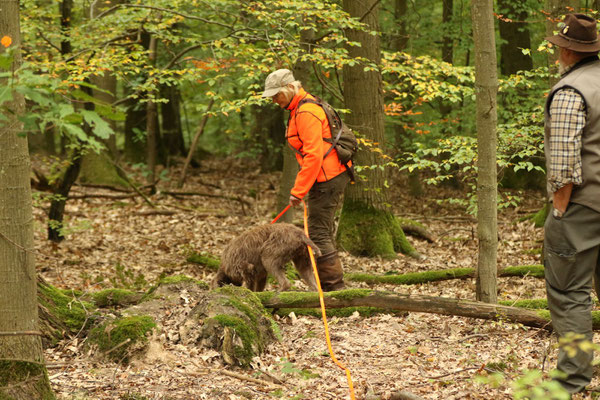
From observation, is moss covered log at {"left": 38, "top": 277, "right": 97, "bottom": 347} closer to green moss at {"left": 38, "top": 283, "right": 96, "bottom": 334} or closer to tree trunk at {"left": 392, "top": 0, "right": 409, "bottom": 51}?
green moss at {"left": 38, "top": 283, "right": 96, "bottom": 334}

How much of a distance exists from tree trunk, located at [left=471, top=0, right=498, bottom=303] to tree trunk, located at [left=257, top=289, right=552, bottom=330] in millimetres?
470

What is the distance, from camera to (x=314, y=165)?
6.16 m

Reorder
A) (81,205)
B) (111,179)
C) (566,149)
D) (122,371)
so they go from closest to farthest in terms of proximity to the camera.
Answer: (566,149) < (122,371) < (81,205) < (111,179)

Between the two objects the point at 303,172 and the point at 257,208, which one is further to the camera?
→ the point at 257,208

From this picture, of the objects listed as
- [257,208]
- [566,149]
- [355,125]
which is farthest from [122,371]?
[257,208]

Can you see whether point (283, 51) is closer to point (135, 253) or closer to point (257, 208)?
point (135, 253)

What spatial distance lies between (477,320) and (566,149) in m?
→ 2.55

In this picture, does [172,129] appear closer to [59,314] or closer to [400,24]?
[400,24]

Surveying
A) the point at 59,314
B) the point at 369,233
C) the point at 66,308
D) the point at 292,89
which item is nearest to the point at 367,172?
the point at 369,233

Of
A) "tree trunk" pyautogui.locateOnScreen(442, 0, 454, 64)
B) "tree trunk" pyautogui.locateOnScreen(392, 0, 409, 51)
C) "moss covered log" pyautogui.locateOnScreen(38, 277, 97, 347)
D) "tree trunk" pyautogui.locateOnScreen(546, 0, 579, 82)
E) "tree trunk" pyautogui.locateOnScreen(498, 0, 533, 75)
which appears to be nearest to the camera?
"moss covered log" pyautogui.locateOnScreen(38, 277, 97, 347)

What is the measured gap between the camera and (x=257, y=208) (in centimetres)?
1436

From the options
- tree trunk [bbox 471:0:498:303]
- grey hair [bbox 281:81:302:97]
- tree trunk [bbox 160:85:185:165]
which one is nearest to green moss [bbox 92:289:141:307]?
grey hair [bbox 281:81:302:97]

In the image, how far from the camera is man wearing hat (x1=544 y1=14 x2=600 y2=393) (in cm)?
354

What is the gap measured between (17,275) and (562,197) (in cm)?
354
